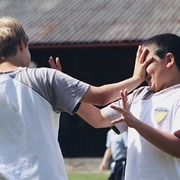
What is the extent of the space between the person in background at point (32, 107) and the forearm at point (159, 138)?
0.26 metres

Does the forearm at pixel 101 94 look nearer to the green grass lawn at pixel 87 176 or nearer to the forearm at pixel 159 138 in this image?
the forearm at pixel 159 138

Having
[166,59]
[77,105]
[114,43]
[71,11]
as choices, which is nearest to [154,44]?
[166,59]

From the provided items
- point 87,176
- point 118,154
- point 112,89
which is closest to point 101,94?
point 112,89

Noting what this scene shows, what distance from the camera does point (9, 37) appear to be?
14.8 feet

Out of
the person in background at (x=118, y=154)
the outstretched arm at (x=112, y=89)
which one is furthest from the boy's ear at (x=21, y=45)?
the person in background at (x=118, y=154)

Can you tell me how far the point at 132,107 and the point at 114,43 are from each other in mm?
13849

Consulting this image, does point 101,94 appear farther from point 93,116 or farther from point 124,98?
point 93,116

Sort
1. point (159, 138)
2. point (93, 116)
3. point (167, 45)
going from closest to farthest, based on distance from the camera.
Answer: point (159, 138) < point (167, 45) < point (93, 116)

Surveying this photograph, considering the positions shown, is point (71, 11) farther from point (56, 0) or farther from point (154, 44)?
point (154, 44)

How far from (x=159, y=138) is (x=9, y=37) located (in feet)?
3.25

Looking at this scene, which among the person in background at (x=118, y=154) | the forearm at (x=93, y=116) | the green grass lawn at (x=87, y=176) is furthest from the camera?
the green grass lawn at (x=87, y=176)

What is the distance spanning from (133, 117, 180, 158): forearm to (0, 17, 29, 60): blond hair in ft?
2.60

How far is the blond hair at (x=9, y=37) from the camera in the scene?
14.8 ft

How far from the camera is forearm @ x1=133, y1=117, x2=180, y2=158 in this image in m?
4.42
